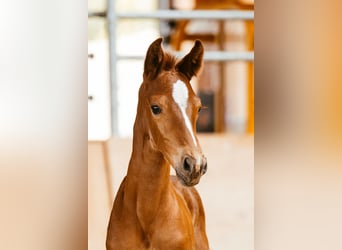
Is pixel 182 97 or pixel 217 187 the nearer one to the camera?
pixel 182 97

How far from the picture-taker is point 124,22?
0.92 m

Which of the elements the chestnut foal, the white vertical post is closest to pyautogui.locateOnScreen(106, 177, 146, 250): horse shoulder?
the chestnut foal

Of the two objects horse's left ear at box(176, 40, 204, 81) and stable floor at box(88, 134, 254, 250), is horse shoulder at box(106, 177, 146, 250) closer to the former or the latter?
stable floor at box(88, 134, 254, 250)

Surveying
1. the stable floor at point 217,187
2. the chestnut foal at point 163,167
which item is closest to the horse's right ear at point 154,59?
the chestnut foal at point 163,167

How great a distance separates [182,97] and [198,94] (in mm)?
95

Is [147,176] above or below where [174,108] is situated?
below

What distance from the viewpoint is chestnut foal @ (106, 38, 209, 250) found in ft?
2.63

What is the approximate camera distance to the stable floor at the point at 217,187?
90 centimetres

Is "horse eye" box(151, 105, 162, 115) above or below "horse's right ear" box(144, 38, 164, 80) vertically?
below

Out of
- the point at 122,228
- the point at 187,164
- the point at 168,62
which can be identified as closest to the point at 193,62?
the point at 168,62

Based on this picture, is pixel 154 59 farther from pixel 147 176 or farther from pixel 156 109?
pixel 147 176

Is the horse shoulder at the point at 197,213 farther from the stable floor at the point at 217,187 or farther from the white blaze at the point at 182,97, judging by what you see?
the white blaze at the point at 182,97

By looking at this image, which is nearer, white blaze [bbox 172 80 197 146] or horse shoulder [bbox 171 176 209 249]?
white blaze [bbox 172 80 197 146]

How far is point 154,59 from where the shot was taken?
Answer: 842 millimetres
